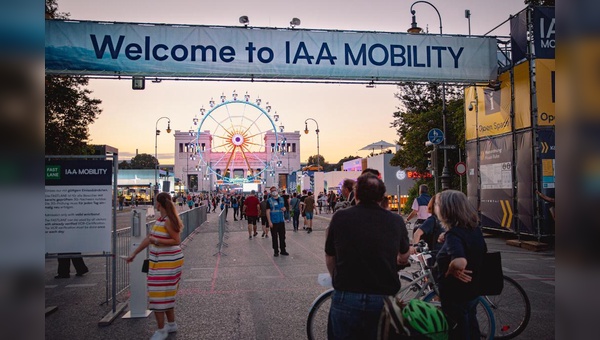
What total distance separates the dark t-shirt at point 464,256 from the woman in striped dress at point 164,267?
314 cm

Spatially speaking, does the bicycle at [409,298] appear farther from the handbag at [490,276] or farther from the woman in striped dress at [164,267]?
the woman in striped dress at [164,267]

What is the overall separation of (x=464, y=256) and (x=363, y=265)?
120 centimetres

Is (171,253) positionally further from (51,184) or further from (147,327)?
(51,184)

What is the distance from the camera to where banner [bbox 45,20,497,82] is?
1252cm

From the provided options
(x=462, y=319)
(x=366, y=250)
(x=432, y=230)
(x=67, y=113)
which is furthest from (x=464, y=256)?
(x=67, y=113)

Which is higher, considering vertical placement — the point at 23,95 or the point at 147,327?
the point at 23,95

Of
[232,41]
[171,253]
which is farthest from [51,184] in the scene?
[232,41]

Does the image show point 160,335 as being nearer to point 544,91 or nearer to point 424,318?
point 424,318

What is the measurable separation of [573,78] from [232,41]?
12.8 m

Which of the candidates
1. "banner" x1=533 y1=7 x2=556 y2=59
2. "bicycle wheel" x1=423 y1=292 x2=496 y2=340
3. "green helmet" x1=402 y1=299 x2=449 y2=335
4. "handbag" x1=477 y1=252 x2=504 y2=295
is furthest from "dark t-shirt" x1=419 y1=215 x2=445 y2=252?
"banner" x1=533 y1=7 x2=556 y2=59

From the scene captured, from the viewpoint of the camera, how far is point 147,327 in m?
5.95

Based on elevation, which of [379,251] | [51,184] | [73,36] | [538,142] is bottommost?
[379,251]

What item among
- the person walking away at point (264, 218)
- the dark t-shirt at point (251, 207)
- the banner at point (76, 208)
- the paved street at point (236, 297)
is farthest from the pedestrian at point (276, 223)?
the banner at point (76, 208)

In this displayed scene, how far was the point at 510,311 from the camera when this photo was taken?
16.7 feet
